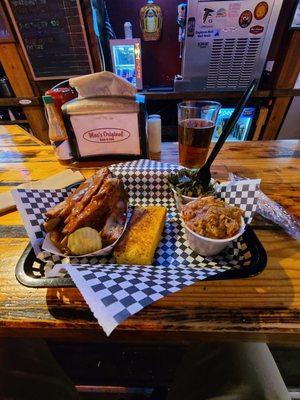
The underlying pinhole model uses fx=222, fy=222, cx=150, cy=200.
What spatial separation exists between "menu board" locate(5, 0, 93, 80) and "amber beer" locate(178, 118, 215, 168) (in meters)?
2.82

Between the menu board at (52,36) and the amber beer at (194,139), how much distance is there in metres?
2.82

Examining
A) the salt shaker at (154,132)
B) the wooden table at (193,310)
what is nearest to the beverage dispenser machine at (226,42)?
the salt shaker at (154,132)

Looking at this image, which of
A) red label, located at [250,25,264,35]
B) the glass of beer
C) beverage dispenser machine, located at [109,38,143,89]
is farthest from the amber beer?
red label, located at [250,25,264,35]

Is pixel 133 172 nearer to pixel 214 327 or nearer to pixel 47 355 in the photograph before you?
pixel 214 327

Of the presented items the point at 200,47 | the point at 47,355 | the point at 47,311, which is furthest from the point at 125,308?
the point at 200,47

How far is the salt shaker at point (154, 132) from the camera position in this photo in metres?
1.48

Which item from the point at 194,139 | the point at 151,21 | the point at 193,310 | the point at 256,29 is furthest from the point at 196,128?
the point at 151,21

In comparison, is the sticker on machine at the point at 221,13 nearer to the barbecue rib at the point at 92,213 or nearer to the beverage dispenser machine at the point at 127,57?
the beverage dispenser machine at the point at 127,57

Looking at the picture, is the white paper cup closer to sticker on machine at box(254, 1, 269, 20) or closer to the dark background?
sticker on machine at box(254, 1, 269, 20)

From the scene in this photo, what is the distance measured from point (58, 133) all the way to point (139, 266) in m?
1.09

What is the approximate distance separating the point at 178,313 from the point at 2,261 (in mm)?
661

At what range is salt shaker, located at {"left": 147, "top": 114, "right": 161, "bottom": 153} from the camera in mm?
1478

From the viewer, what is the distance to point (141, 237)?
841 mm

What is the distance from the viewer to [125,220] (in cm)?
91
